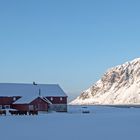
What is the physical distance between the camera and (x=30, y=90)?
8638cm

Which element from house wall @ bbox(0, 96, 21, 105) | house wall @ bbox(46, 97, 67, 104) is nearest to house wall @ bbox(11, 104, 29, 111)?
house wall @ bbox(0, 96, 21, 105)

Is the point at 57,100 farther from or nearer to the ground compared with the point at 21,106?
farther from the ground

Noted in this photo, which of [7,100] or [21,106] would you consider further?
[7,100]

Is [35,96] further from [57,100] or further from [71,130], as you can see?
[71,130]

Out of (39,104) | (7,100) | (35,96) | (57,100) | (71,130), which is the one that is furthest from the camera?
(57,100)

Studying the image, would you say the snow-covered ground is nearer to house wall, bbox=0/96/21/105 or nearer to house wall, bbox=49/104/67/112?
house wall, bbox=0/96/21/105

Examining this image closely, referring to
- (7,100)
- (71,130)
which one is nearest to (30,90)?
(7,100)

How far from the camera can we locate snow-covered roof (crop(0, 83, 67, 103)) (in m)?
83.0

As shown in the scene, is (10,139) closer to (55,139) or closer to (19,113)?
(55,139)

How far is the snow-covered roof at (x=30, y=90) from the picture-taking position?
83.0 m

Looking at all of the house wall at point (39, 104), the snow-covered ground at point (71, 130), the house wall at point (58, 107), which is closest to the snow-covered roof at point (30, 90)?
the house wall at point (39, 104)

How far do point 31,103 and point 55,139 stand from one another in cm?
5403

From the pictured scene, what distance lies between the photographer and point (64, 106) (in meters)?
86.9

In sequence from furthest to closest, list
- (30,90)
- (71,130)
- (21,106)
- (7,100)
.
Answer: (30,90) < (7,100) < (21,106) < (71,130)
